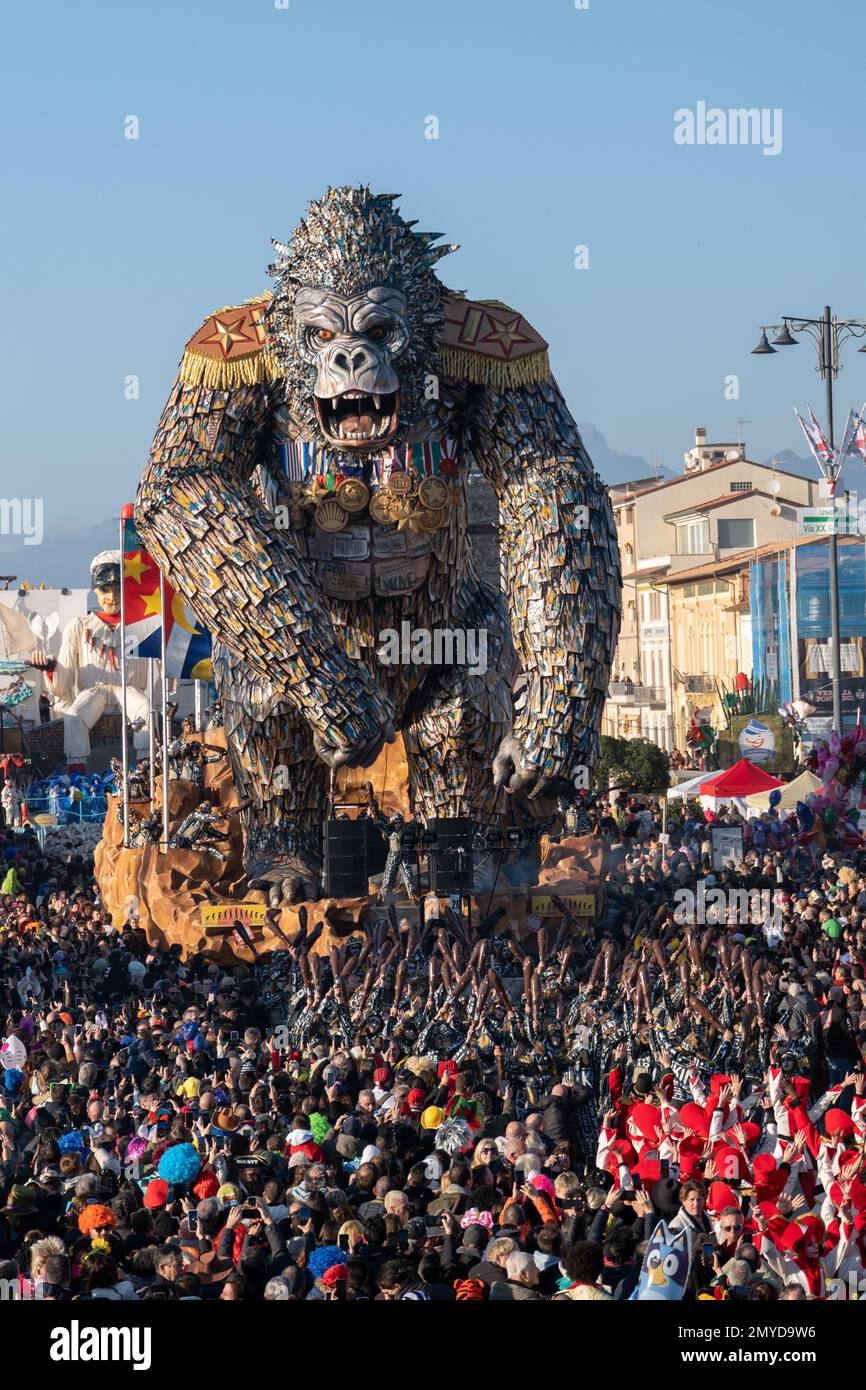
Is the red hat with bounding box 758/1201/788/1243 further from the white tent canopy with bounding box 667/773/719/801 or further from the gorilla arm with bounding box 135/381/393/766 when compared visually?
the white tent canopy with bounding box 667/773/719/801

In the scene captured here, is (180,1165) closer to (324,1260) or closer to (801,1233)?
(324,1260)

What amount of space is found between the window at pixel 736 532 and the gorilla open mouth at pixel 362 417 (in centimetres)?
4227

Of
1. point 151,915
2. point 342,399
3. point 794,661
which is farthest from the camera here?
point 794,661

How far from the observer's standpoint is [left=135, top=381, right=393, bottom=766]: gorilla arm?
1330 centimetres

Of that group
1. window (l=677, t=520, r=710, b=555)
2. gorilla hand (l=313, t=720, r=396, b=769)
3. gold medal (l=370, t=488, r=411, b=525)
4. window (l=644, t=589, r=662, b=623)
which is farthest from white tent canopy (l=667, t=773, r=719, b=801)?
window (l=644, t=589, r=662, b=623)

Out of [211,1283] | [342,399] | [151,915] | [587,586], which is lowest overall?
[211,1283]

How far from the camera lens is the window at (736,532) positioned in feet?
180

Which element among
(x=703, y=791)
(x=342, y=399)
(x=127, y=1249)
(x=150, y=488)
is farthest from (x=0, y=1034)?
(x=703, y=791)

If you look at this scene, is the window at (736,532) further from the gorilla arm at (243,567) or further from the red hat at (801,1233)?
the red hat at (801,1233)

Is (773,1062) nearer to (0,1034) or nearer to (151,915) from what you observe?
(0,1034)

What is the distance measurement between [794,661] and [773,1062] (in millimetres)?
32971

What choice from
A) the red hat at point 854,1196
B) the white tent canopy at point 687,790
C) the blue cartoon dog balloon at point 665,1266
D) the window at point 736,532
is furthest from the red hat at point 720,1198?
the window at point 736,532

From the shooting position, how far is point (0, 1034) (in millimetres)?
13625

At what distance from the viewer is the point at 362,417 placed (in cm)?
1333
